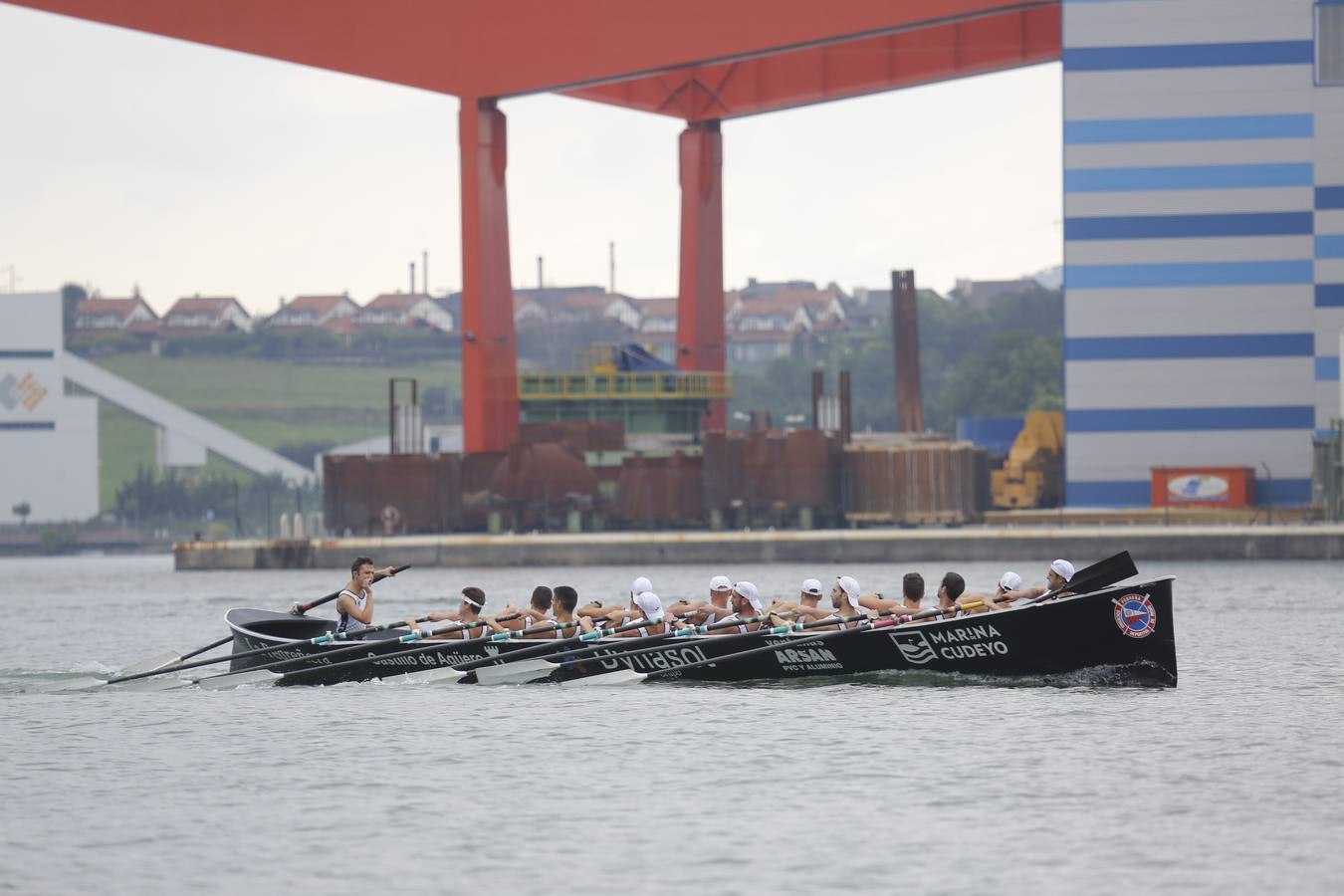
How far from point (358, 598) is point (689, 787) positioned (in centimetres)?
834

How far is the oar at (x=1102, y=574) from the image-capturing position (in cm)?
2573

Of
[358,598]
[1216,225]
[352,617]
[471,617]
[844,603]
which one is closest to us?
[844,603]

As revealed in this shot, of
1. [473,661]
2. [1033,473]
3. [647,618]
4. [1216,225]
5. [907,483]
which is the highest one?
[1216,225]

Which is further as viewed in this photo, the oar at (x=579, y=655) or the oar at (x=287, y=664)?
the oar at (x=287, y=664)

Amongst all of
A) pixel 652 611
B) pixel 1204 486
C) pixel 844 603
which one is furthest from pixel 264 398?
pixel 844 603

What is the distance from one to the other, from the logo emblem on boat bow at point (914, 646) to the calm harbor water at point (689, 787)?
760 millimetres

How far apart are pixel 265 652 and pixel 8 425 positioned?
109221mm

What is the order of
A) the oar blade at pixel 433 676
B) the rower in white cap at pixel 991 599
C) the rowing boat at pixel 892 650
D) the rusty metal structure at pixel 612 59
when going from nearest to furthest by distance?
1. the rowing boat at pixel 892 650
2. the rower in white cap at pixel 991 599
3. the oar blade at pixel 433 676
4. the rusty metal structure at pixel 612 59

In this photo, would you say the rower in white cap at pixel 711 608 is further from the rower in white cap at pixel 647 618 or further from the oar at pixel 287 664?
the oar at pixel 287 664

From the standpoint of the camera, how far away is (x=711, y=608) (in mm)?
28688

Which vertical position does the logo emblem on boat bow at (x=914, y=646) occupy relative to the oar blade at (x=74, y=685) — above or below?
above

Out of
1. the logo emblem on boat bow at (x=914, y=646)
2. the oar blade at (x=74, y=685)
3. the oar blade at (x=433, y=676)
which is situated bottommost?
the oar blade at (x=74, y=685)

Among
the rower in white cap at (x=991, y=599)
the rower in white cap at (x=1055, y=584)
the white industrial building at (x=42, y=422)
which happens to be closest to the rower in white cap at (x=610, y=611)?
the rower in white cap at (x=991, y=599)

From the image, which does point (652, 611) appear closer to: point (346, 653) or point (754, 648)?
point (754, 648)
